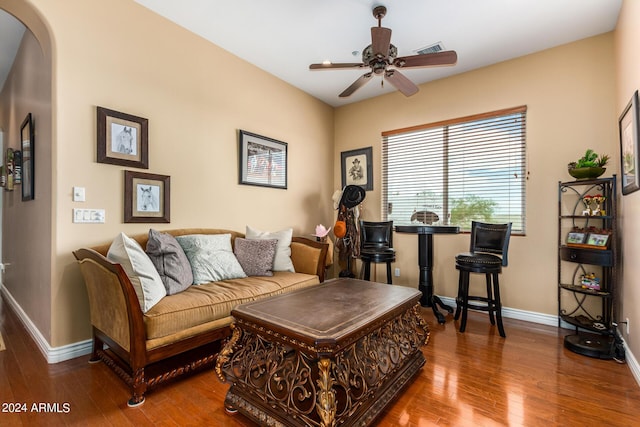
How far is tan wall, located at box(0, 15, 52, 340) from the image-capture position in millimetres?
2336

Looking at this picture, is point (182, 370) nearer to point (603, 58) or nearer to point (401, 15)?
→ point (401, 15)

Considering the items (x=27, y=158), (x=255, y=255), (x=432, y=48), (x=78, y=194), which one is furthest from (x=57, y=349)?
(x=432, y=48)

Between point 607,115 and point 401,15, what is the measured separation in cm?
221

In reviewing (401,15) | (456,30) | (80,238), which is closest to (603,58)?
(456,30)

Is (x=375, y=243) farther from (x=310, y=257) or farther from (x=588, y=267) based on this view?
(x=588, y=267)

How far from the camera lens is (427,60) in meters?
2.48

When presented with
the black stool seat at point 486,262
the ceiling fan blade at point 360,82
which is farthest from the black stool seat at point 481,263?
the ceiling fan blade at point 360,82

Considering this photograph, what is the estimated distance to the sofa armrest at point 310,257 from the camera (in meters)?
3.22

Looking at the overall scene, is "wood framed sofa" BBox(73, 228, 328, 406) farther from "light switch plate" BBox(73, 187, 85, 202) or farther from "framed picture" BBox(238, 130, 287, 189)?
"framed picture" BBox(238, 130, 287, 189)

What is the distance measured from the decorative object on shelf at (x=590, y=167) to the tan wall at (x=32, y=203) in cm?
446

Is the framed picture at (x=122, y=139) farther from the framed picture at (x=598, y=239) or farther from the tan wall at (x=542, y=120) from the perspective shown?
the framed picture at (x=598, y=239)

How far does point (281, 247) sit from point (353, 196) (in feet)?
4.50

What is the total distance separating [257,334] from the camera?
1.63 m

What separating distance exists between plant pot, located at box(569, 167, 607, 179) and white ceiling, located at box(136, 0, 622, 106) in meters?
1.38
